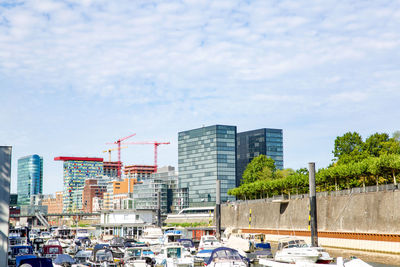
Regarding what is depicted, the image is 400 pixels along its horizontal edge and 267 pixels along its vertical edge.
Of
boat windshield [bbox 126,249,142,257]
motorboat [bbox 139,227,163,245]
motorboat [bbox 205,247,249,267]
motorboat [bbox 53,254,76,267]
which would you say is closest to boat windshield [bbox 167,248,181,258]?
boat windshield [bbox 126,249,142,257]

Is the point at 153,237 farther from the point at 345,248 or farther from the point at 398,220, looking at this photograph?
the point at 398,220

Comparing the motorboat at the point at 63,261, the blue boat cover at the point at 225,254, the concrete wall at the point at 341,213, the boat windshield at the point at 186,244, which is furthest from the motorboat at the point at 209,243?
the blue boat cover at the point at 225,254

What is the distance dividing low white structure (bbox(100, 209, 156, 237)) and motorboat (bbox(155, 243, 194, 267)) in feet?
198

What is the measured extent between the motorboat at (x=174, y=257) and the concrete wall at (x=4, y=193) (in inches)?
648

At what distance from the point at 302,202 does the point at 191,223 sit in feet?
261

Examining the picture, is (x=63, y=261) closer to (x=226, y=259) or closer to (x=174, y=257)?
(x=174, y=257)

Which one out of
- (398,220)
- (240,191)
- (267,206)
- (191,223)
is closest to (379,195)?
(398,220)

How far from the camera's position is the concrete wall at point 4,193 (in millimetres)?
28344

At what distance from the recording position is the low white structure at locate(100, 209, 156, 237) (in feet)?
359

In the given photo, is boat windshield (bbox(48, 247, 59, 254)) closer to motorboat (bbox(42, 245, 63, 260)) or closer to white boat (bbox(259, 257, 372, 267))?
motorboat (bbox(42, 245, 63, 260))

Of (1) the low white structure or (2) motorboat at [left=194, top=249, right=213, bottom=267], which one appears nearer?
(2) motorboat at [left=194, top=249, right=213, bottom=267]

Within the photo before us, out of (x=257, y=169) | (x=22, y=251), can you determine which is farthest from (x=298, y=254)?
(x=257, y=169)

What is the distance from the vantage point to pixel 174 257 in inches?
1781

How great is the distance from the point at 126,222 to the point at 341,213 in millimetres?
54367
